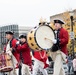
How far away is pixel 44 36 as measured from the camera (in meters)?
9.48

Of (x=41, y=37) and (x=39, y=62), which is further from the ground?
(x=41, y=37)

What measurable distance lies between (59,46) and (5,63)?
2462 millimetres

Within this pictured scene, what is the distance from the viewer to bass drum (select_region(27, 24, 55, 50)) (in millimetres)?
9234

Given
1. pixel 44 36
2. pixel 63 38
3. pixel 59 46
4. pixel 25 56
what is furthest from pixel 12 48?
pixel 63 38

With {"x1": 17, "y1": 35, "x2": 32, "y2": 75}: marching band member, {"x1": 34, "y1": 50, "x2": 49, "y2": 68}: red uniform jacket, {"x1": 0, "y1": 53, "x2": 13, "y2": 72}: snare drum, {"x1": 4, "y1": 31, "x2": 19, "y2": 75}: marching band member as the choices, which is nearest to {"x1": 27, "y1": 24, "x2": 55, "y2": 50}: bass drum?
{"x1": 0, "y1": 53, "x2": 13, "y2": 72}: snare drum

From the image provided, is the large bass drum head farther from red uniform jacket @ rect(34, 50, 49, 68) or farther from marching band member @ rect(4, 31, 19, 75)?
marching band member @ rect(4, 31, 19, 75)

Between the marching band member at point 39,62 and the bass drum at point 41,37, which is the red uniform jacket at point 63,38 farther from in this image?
the marching band member at point 39,62

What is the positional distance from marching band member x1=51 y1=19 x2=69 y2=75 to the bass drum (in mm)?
146

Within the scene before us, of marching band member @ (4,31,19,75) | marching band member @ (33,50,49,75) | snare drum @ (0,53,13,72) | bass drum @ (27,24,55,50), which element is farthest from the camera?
marching band member @ (4,31,19,75)

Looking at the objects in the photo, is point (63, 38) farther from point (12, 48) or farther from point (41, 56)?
point (12, 48)

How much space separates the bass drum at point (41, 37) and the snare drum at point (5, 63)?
1.89 meters

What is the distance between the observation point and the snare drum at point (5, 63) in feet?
36.3

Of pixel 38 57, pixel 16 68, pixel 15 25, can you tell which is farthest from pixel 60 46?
pixel 15 25

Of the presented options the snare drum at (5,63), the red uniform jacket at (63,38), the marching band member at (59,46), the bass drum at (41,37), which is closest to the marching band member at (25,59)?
the snare drum at (5,63)
